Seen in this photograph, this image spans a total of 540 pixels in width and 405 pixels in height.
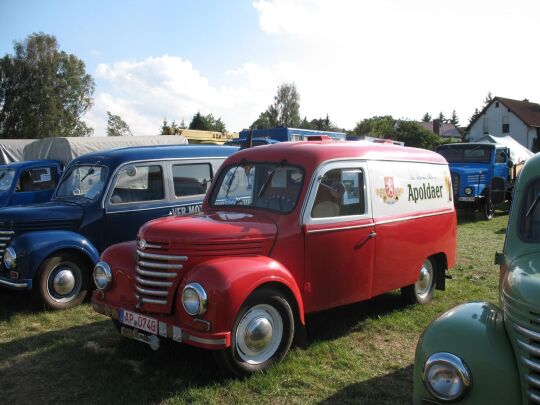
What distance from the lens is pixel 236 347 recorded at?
3955 millimetres

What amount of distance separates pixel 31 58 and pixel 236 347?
138 feet

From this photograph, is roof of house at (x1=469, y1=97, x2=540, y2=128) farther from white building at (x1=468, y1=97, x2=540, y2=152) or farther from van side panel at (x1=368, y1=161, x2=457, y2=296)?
van side panel at (x1=368, y1=161, x2=457, y2=296)

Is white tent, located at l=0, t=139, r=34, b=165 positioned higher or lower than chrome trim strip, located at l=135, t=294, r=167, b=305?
higher

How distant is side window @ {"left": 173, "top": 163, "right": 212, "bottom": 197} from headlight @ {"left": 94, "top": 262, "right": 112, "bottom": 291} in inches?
106

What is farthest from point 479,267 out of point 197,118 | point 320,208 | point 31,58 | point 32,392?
point 197,118

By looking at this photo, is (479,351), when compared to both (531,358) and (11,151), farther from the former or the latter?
(11,151)

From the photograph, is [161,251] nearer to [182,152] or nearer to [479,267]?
[182,152]

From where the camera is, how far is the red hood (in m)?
4.12

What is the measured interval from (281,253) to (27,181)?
330 inches

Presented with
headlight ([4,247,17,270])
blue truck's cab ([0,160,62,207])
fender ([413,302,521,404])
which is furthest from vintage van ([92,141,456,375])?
blue truck's cab ([0,160,62,207])

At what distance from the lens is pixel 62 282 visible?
6238 mm

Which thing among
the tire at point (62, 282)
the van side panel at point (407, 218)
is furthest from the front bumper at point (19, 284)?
the van side panel at point (407, 218)

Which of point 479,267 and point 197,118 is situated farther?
point 197,118

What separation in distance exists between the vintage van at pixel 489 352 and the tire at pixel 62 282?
16.0 feet
